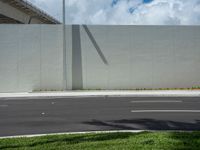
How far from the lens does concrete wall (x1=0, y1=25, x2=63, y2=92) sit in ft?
62.3

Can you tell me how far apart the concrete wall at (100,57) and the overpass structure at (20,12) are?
9373 mm

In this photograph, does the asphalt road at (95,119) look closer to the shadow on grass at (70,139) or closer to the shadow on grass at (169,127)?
the shadow on grass at (169,127)

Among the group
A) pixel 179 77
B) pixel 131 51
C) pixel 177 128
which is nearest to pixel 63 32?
pixel 131 51

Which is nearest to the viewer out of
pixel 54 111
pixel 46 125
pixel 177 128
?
pixel 177 128

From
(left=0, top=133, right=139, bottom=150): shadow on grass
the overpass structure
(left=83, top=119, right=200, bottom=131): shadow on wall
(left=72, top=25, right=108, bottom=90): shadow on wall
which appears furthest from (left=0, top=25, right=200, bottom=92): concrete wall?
(left=0, top=133, right=139, bottom=150): shadow on grass

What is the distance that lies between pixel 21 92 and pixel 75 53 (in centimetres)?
443

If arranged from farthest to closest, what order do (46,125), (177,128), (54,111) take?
(54,111)
(46,125)
(177,128)

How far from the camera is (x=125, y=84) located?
19438 millimetres

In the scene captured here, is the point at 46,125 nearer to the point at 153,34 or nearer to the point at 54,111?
the point at 54,111

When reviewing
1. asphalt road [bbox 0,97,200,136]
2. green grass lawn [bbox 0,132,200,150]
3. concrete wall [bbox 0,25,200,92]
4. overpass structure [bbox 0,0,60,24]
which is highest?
overpass structure [bbox 0,0,60,24]

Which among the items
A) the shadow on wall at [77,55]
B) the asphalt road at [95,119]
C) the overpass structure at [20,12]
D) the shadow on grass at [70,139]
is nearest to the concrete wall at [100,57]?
the shadow on wall at [77,55]

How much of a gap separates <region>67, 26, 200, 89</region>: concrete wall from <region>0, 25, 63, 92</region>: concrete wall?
115cm

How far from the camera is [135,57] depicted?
19531 mm

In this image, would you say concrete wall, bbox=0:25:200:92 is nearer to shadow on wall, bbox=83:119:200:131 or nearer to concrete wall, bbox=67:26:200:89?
concrete wall, bbox=67:26:200:89
